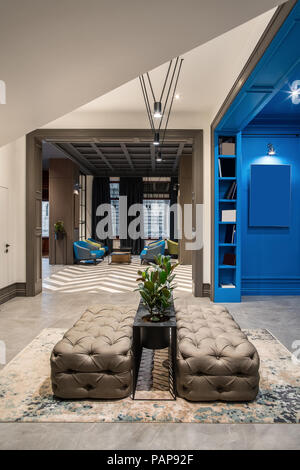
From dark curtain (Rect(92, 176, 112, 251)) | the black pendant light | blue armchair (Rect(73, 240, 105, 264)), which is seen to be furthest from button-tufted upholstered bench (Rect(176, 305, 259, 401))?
dark curtain (Rect(92, 176, 112, 251))

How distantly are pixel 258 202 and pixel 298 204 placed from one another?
79cm

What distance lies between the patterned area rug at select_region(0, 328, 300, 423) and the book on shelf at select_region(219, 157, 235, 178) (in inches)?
Result: 140

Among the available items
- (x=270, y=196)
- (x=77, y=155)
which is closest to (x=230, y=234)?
(x=270, y=196)

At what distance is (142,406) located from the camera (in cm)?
225

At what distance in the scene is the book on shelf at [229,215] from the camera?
213 inches

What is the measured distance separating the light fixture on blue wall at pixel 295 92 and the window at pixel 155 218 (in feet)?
31.0

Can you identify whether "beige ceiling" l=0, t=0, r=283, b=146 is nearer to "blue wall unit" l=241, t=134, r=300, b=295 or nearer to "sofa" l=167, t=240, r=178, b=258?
"blue wall unit" l=241, t=134, r=300, b=295

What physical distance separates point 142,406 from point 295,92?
4532mm

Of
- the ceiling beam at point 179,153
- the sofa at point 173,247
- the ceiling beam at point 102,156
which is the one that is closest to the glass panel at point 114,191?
the ceiling beam at point 102,156

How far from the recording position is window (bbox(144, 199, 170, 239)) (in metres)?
14.2

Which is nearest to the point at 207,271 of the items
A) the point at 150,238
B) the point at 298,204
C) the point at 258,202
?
the point at 258,202

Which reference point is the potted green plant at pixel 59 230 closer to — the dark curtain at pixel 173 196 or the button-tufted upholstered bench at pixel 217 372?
the dark curtain at pixel 173 196
